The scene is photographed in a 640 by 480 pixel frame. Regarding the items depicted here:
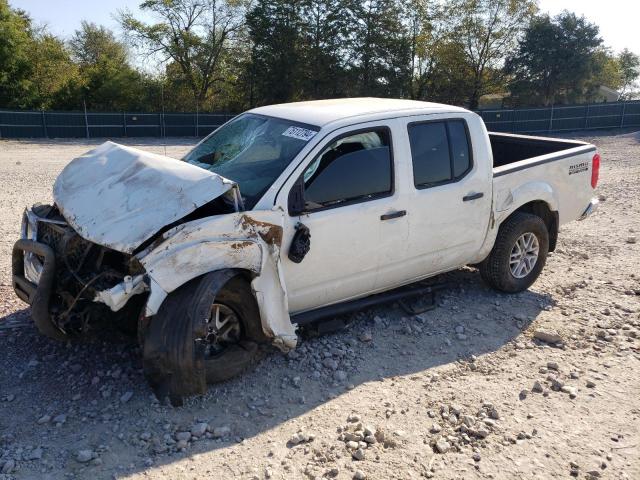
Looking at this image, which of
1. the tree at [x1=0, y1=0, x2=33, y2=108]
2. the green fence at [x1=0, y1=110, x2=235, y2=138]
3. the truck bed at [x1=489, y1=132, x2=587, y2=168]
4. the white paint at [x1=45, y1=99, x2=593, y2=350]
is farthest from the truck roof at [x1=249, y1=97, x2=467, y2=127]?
the tree at [x1=0, y1=0, x2=33, y2=108]

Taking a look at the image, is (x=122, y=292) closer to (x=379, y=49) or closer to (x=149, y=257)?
(x=149, y=257)

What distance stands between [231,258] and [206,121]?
27418mm

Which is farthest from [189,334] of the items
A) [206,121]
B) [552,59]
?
[552,59]

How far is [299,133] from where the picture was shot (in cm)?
451

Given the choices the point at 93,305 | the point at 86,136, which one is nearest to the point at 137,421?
the point at 93,305

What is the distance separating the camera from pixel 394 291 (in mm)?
5352

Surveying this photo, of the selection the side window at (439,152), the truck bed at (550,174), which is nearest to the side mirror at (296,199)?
the side window at (439,152)

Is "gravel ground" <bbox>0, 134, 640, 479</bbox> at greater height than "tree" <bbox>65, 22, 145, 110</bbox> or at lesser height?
lesser

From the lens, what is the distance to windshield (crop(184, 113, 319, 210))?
4.27 m

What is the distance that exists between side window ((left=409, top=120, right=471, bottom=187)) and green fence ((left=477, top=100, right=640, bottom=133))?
25.0 metres

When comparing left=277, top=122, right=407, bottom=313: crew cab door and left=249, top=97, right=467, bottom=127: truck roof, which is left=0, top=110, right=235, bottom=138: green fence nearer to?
left=249, top=97, right=467, bottom=127: truck roof

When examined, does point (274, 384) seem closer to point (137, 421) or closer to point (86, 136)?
point (137, 421)

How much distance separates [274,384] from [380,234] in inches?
55.4

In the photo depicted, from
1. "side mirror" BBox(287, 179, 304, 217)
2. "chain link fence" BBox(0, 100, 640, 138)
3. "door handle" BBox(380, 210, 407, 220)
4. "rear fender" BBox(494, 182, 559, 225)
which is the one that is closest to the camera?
"side mirror" BBox(287, 179, 304, 217)
